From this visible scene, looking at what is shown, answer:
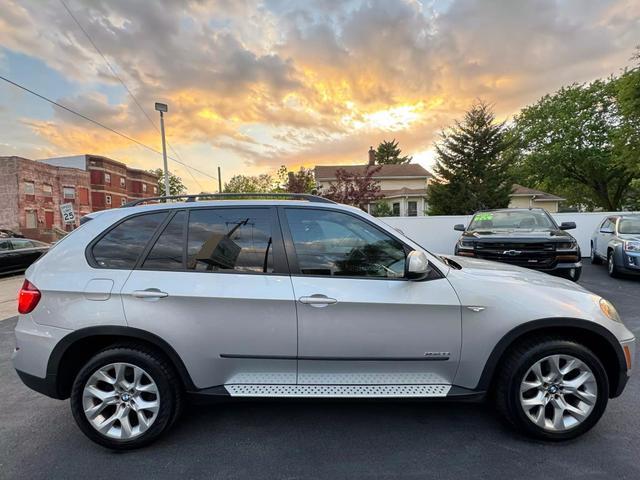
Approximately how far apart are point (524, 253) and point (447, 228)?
631cm

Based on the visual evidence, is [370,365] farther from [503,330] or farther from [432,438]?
[503,330]

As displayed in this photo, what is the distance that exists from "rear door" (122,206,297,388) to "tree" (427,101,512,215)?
804 inches

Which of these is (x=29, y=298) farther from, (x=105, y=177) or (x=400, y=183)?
(x=105, y=177)

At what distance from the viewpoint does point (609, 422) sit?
265 cm

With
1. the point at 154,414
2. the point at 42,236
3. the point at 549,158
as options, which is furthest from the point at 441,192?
the point at 42,236

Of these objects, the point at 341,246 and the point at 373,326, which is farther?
the point at 341,246

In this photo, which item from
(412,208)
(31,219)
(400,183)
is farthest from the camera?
(31,219)

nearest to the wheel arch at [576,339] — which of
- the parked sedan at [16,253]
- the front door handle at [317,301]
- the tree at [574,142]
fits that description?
the front door handle at [317,301]

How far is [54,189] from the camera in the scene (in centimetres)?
3712

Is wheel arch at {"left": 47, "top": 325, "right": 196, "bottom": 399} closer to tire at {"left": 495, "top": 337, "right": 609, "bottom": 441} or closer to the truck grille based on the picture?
tire at {"left": 495, "top": 337, "right": 609, "bottom": 441}

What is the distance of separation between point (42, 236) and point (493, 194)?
34.5m

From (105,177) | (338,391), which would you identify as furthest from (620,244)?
(105,177)

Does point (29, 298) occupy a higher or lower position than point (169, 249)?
lower

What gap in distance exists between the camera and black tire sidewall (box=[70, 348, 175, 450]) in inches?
94.7
